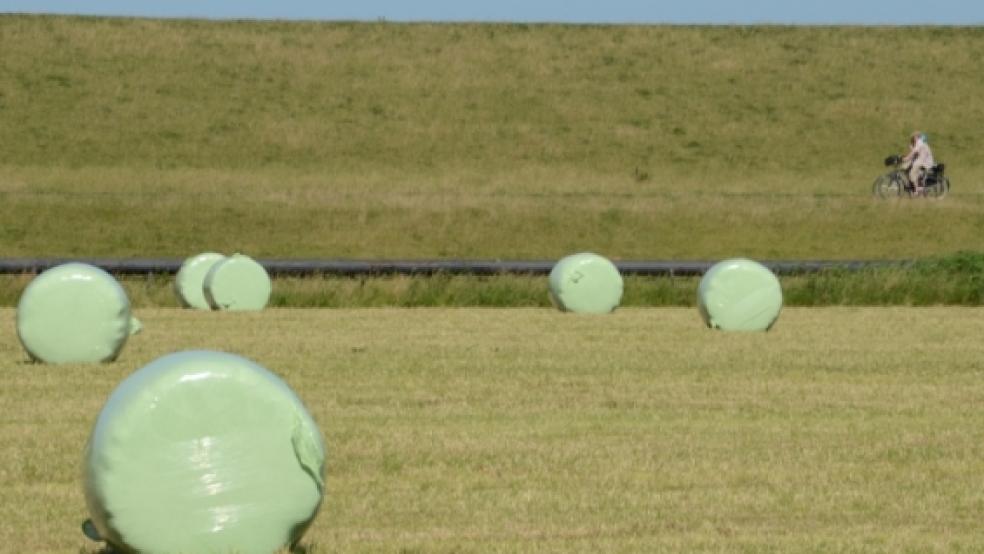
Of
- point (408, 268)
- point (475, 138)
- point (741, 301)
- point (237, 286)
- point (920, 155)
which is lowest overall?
point (237, 286)

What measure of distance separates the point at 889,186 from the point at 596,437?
3796cm

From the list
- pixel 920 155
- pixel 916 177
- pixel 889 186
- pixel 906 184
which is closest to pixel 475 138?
pixel 889 186

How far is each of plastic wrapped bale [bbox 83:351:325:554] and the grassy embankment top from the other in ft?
114

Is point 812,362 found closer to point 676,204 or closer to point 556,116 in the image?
point 676,204

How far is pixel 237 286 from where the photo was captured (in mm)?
27438

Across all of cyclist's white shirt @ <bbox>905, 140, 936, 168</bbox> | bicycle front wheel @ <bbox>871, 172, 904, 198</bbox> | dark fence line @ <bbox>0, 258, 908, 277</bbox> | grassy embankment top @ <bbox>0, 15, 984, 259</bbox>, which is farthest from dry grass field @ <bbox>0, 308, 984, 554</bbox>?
bicycle front wheel @ <bbox>871, 172, 904, 198</bbox>

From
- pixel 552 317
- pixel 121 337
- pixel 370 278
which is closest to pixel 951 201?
pixel 370 278

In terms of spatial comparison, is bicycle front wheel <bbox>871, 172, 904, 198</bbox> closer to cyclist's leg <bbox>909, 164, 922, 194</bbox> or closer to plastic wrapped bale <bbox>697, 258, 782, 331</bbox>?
cyclist's leg <bbox>909, 164, 922, 194</bbox>

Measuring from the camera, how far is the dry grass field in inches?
383

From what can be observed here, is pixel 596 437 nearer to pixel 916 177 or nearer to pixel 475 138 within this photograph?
pixel 916 177

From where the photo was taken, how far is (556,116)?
66125 millimetres

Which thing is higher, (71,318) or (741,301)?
(741,301)

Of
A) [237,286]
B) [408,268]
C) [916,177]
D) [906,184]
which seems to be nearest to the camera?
[237,286]

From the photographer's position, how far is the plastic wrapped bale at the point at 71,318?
59.0 feet
